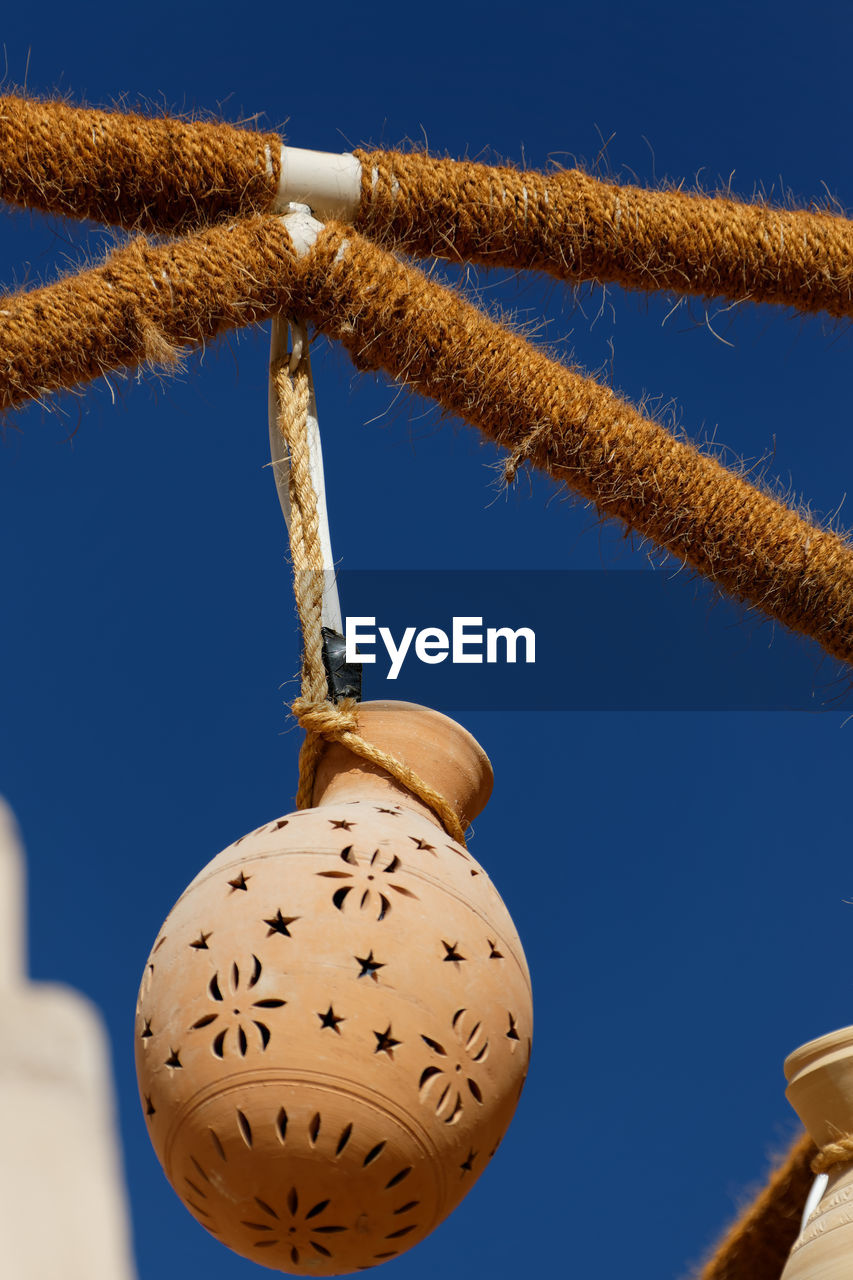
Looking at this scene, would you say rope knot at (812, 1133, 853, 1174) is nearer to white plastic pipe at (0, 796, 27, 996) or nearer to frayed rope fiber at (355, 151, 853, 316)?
frayed rope fiber at (355, 151, 853, 316)

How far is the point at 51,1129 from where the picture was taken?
4.97 metres

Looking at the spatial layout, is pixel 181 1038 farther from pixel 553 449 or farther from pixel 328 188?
pixel 328 188

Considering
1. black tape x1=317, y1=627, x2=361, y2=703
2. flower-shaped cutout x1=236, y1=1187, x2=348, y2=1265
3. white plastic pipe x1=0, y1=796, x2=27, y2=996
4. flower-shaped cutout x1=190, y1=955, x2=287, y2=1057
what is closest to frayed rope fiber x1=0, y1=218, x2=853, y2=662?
black tape x1=317, y1=627, x2=361, y2=703

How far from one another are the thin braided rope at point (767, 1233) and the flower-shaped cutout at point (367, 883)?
782mm

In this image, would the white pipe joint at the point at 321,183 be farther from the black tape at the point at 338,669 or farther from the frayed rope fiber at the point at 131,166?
the black tape at the point at 338,669

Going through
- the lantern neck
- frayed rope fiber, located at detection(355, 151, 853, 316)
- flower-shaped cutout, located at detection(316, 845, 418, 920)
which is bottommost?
flower-shaped cutout, located at detection(316, 845, 418, 920)

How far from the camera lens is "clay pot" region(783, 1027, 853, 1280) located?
1079 mm

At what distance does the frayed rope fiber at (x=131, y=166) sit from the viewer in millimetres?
1271

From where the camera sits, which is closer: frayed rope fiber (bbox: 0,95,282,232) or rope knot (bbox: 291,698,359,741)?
rope knot (bbox: 291,698,359,741)

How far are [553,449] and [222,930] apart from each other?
0.66m

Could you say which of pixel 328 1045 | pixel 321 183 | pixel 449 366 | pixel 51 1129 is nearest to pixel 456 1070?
pixel 328 1045

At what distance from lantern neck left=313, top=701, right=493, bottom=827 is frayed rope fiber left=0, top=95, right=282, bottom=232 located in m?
0.55

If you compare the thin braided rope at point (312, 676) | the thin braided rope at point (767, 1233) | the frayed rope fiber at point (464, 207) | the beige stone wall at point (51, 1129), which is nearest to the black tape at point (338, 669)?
the thin braided rope at point (312, 676)

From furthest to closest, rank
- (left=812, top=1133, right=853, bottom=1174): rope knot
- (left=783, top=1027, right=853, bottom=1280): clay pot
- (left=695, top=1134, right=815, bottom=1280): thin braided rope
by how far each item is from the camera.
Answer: (left=695, top=1134, right=815, bottom=1280): thin braided rope → (left=812, top=1133, right=853, bottom=1174): rope knot → (left=783, top=1027, right=853, bottom=1280): clay pot
